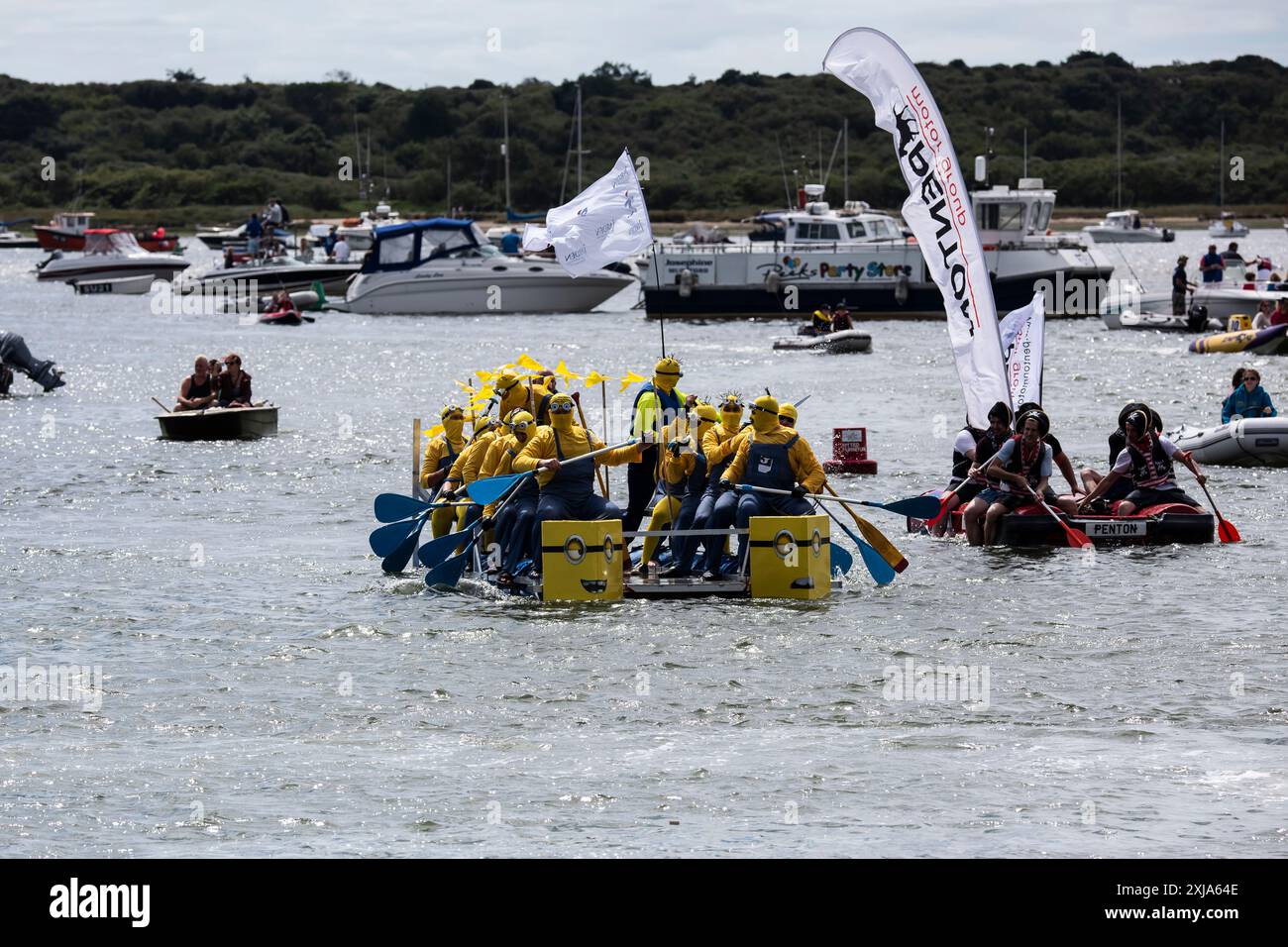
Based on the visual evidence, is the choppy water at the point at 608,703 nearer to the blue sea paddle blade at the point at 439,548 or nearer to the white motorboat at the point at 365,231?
the blue sea paddle blade at the point at 439,548

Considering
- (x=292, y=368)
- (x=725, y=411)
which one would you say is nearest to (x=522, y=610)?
(x=725, y=411)

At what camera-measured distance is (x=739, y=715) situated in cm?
1384

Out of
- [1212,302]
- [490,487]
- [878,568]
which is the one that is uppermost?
[1212,302]

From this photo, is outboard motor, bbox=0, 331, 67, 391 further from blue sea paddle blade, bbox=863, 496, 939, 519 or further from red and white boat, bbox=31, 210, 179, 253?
red and white boat, bbox=31, 210, 179, 253

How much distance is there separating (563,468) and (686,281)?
149ft

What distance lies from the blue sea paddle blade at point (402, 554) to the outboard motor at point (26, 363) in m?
25.1

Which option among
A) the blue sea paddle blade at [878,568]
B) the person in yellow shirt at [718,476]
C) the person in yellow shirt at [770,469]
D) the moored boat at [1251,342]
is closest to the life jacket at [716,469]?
the person in yellow shirt at [718,476]

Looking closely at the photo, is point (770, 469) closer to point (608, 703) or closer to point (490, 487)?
point (490, 487)

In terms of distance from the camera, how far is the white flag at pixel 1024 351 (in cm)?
2234

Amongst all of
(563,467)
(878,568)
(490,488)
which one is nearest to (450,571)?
(490,488)

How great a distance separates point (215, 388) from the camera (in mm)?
32500

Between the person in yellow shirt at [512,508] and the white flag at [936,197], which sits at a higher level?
the white flag at [936,197]

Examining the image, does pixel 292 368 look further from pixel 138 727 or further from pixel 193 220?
pixel 193 220

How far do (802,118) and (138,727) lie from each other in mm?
143570
